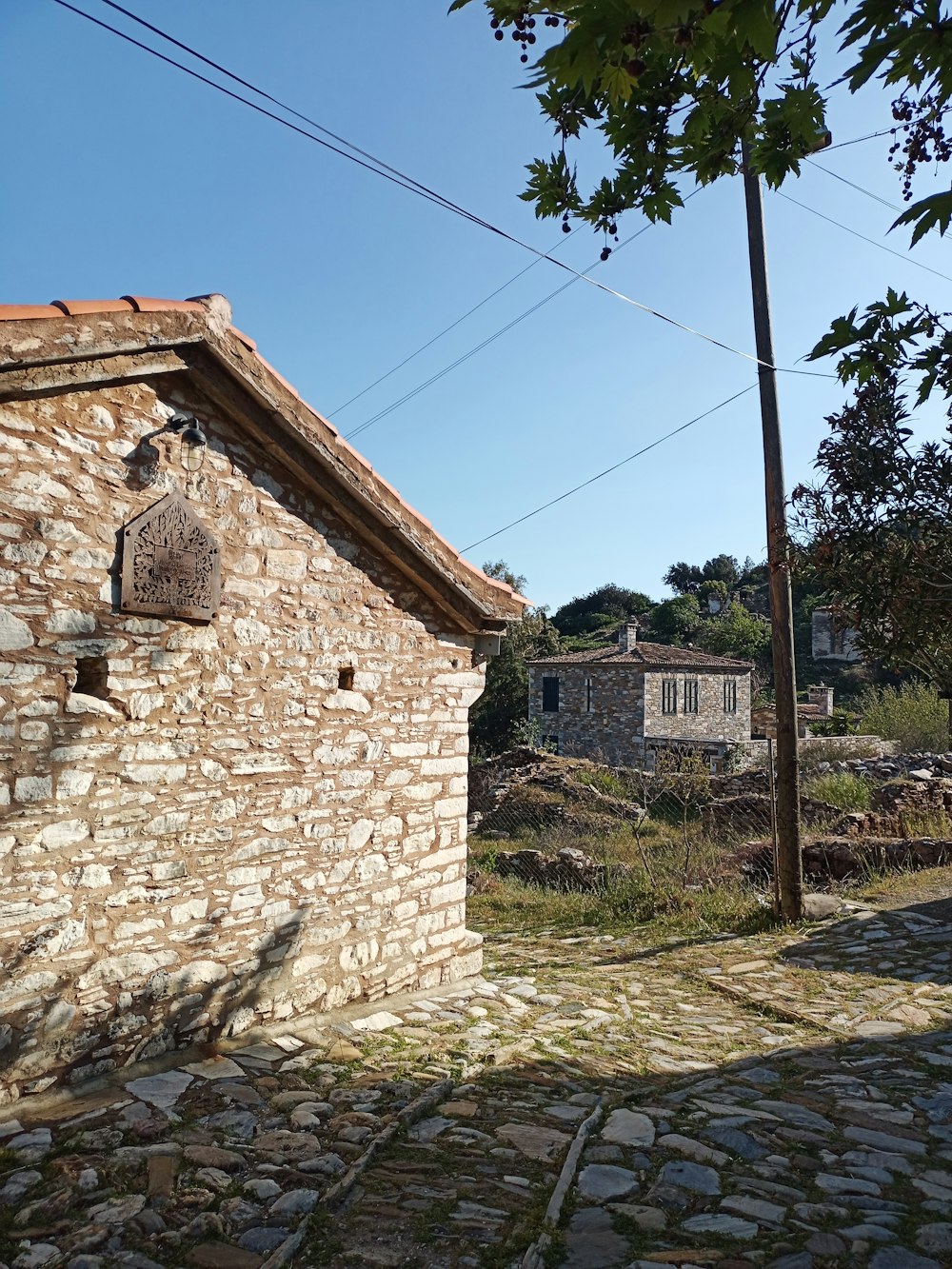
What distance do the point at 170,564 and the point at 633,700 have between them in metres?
22.9

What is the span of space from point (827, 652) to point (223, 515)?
40.8 metres

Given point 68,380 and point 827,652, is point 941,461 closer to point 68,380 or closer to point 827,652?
point 68,380

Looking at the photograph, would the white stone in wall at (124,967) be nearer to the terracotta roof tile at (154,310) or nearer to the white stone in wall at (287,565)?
the white stone in wall at (287,565)

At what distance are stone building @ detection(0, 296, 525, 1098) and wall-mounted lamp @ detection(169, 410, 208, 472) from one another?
21 mm

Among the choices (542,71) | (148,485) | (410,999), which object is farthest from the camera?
(410,999)

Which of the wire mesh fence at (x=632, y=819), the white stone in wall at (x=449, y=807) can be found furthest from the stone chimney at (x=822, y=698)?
the white stone in wall at (x=449, y=807)

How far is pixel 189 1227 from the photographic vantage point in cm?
285

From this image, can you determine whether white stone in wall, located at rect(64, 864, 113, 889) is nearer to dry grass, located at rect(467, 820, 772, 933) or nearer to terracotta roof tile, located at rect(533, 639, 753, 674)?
dry grass, located at rect(467, 820, 772, 933)

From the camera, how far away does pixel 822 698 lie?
97.2 feet

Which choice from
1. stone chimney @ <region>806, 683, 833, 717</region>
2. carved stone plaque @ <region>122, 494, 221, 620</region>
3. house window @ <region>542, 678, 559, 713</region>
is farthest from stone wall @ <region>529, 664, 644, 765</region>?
carved stone plaque @ <region>122, 494, 221, 620</region>

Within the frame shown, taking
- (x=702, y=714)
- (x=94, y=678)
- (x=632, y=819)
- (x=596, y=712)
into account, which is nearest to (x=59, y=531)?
(x=94, y=678)

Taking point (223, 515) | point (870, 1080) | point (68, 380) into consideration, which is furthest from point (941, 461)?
point (68, 380)

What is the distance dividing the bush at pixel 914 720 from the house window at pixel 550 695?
31.9ft

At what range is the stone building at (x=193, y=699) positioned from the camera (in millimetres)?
3928
